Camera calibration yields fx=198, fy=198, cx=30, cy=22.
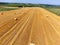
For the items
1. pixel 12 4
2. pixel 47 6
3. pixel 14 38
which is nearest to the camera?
pixel 14 38

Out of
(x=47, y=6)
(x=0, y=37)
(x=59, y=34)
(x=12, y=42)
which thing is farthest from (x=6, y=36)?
(x=47, y=6)

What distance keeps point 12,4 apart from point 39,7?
90.9 inches

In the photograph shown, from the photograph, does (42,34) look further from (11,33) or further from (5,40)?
(5,40)

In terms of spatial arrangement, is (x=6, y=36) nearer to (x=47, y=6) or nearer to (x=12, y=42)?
(x=12, y=42)

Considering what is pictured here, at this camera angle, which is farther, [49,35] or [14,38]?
[49,35]

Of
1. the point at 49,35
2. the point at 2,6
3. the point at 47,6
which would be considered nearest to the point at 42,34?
the point at 49,35

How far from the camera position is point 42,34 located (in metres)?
7.25

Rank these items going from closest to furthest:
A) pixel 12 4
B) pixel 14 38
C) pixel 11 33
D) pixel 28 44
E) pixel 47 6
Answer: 1. pixel 28 44
2. pixel 14 38
3. pixel 11 33
4. pixel 47 6
5. pixel 12 4

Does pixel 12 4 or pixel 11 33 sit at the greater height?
pixel 11 33

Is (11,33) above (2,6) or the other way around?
above

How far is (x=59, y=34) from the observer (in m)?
7.45

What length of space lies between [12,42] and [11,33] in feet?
3.77

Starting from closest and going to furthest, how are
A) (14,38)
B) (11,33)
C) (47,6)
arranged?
1. (14,38)
2. (11,33)
3. (47,6)

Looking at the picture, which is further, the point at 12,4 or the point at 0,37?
the point at 12,4
